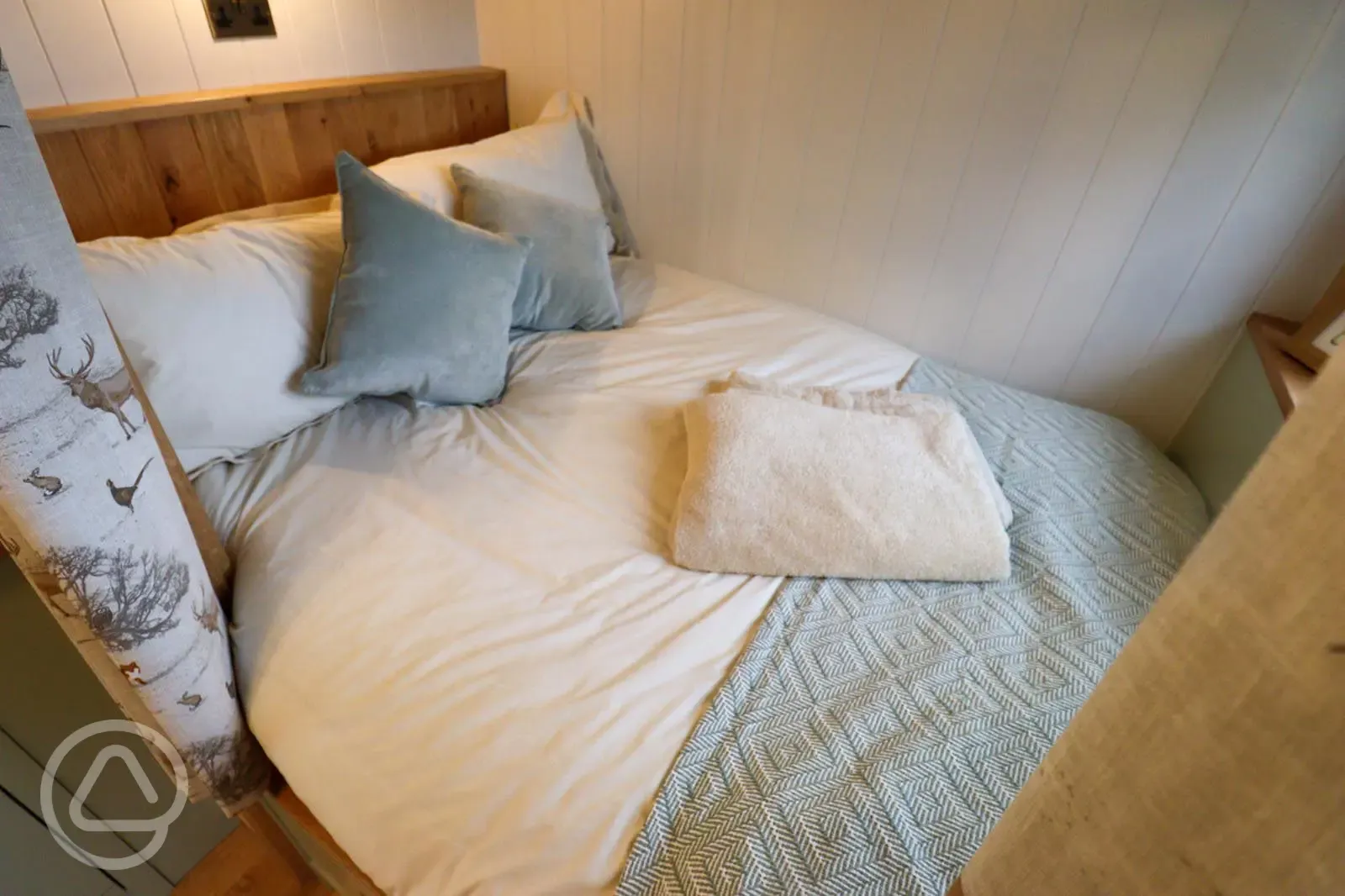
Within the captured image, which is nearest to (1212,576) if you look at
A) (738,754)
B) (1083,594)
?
(738,754)

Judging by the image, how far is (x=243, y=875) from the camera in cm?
135

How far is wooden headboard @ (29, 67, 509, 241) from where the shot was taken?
121 cm

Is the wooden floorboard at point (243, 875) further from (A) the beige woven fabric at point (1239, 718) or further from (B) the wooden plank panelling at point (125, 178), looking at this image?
(A) the beige woven fabric at point (1239, 718)

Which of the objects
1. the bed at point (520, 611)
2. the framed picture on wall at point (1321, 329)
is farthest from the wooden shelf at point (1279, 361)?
the bed at point (520, 611)

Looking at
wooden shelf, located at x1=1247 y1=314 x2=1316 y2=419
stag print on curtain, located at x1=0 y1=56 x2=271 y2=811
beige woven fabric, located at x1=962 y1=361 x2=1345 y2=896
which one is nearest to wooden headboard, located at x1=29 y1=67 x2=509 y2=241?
stag print on curtain, located at x1=0 y1=56 x2=271 y2=811

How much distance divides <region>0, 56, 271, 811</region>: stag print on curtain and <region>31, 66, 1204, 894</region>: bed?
11 centimetres

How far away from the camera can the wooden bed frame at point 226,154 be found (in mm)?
1056

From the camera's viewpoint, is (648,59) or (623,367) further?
(648,59)

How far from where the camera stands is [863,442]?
3.65ft

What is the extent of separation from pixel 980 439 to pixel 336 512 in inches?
47.1

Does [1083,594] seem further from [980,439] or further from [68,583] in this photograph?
[68,583]

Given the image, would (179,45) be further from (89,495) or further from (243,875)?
(243,875)

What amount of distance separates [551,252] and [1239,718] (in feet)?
4.94

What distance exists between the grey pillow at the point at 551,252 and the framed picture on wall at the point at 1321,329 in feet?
4.49
